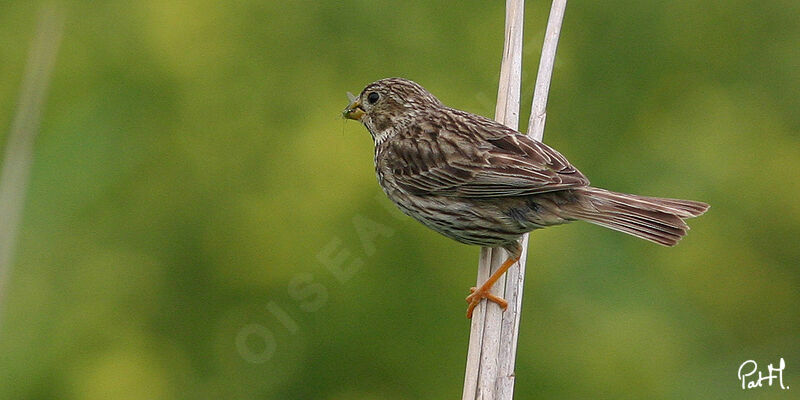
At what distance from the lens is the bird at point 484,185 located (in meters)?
3.44

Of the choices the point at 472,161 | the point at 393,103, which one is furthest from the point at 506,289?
the point at 393,103

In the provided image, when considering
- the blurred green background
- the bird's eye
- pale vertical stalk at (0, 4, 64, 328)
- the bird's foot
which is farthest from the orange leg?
pale vertical stalk at (0, 4, 64, 328)

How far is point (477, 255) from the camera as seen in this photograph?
459cm

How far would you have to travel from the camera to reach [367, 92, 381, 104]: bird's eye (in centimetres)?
424

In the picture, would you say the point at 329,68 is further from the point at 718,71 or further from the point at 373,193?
the point at 718,71

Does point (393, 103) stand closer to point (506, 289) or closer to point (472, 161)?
point (472, 161)

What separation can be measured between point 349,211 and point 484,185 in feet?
3.50

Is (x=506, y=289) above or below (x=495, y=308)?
above

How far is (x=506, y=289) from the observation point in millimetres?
3596

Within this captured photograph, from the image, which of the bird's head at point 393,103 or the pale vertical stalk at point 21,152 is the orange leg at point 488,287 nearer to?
the bird's head at point 393,103

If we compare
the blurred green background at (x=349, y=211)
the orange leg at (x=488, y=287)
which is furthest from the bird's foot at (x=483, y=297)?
the blurred green background at (x=349, y=211)

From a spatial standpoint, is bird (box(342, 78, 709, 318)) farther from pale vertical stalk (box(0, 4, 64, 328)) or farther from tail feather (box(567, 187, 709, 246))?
pale vertical stalk (box(0, 4, 64, 328))

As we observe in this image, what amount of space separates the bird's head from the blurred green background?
53cm

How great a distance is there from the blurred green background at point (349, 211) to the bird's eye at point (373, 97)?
557mm
